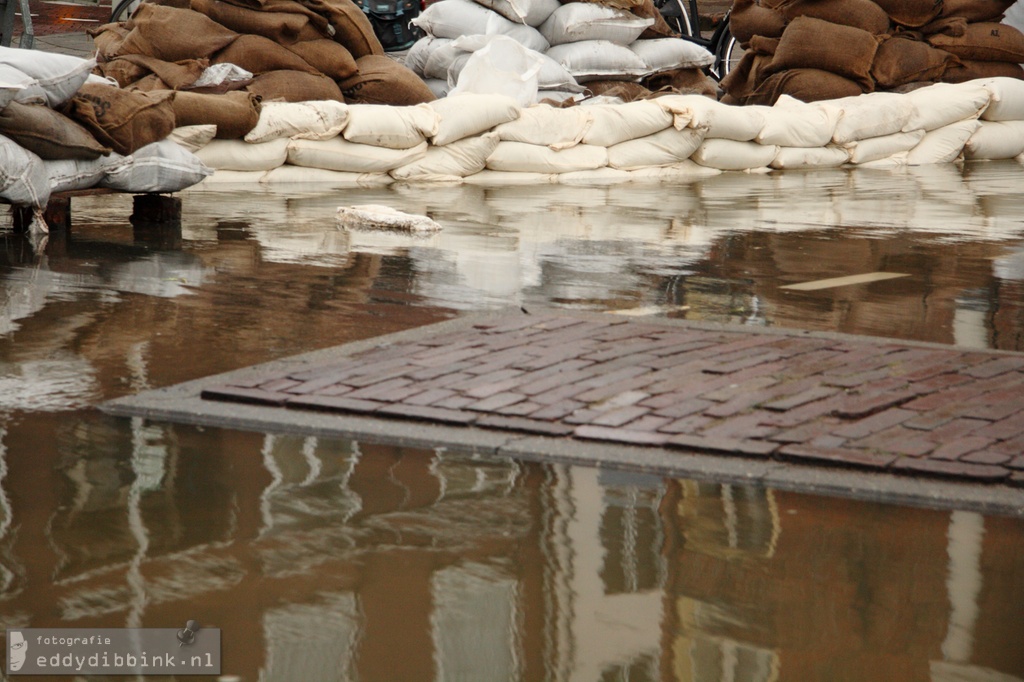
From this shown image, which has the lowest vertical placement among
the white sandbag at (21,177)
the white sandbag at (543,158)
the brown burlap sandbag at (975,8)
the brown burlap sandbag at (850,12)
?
the white sandbag at (21,177)

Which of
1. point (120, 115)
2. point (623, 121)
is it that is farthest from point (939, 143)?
point (120, 115)

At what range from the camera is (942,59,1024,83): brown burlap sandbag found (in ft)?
43.7

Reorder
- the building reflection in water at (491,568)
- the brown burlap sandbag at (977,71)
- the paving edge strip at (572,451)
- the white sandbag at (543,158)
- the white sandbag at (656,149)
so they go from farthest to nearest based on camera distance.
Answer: the brown burlap sandbag at (977,71) < the white sandbag at (656,149) < the white sandbag at (543,158) < the paving edge strip at (572,451) < the building reflection in water at (491,568)

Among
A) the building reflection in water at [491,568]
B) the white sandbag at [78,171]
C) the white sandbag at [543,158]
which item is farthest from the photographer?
the white sandbag at [543,158]

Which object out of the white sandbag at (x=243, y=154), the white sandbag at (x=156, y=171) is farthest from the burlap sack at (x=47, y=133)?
the white sandbag at (x=243, y=154)

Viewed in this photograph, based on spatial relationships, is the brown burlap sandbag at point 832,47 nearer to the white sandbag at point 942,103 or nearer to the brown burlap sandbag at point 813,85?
the brown burlap sandbag at point 813,85

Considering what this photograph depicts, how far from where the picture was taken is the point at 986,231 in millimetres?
7918

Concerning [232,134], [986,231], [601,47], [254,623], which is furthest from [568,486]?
[601,47]

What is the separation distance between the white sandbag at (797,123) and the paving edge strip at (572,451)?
827 centimetres

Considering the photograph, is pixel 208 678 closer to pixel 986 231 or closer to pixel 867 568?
pixel 867 568

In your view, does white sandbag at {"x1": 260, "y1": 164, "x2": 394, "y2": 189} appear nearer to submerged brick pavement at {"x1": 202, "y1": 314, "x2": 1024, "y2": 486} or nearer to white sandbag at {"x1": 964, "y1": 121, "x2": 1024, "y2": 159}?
submerged brick pavement at {"x1": 202, "y1": 314, "x2": 1024, "y2": 486}

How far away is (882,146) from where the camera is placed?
12.4m

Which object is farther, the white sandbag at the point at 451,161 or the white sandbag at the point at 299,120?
the white sandbag at the point at 451,161

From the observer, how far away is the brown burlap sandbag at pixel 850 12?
12.5 meters
